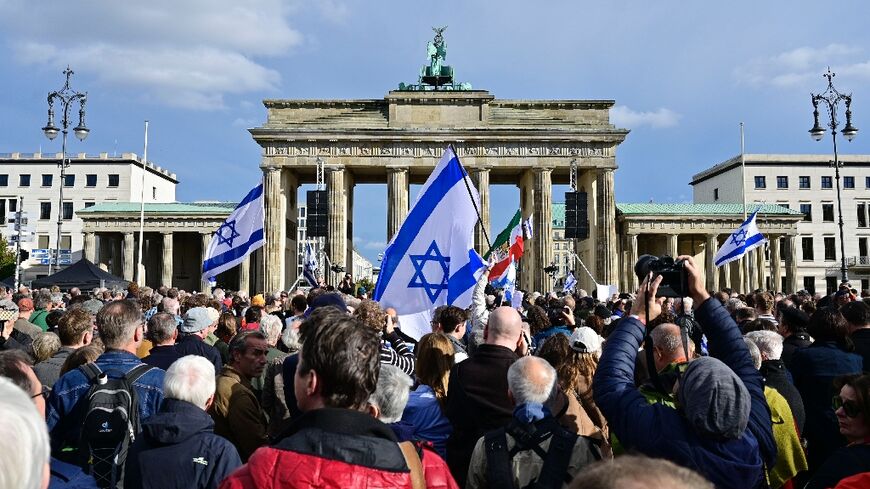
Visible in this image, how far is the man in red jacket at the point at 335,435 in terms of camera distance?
7.66 feet

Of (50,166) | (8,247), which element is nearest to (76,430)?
(8,247)

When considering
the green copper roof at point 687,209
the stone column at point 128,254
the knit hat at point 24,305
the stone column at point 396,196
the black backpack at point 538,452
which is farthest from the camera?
the stone column at point 128,254

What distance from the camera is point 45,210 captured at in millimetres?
82062

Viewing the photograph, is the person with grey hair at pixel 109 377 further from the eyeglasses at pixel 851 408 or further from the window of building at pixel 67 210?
the window of building at pixel 67 210

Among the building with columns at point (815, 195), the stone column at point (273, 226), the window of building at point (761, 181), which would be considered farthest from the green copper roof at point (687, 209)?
the stone column at point (273, 226)

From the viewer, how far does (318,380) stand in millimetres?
2699

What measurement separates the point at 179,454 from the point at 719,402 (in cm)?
261

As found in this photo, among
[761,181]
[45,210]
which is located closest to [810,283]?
[761,181]

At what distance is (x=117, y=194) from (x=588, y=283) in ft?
188

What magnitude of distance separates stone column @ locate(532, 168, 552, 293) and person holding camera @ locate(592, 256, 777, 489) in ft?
152

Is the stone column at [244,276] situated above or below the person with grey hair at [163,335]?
above

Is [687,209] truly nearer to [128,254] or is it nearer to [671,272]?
[128,254]

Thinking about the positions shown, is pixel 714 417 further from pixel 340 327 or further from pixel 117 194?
pixel 117 194

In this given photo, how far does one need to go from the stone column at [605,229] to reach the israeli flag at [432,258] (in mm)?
42192
